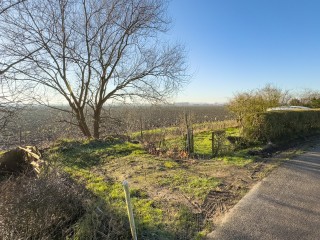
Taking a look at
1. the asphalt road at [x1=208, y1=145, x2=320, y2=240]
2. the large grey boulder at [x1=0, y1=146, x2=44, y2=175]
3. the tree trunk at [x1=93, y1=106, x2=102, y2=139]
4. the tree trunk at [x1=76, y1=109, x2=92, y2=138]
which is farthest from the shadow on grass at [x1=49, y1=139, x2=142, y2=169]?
the asphalt road at [x1=208, y1=145, x2=320, y2=240]

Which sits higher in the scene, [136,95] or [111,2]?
[111,2]

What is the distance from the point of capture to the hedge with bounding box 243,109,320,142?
10492mm

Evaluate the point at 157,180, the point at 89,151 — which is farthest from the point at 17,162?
the point at 157,180

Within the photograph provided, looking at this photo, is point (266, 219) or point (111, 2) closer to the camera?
point (266, 219)

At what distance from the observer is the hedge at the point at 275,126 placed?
10492 mm

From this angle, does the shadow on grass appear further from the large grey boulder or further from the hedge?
the hedge

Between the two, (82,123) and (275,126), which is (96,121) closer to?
(82,123)

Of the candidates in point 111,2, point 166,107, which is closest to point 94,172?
point 166,107

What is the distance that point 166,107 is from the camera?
48.0 feet

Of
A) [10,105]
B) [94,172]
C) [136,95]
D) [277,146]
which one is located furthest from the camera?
[136,95]

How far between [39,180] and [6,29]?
26.0 ft

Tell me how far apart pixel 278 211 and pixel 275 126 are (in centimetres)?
717

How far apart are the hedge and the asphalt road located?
4.37 m

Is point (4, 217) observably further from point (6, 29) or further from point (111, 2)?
point (111, 2)
